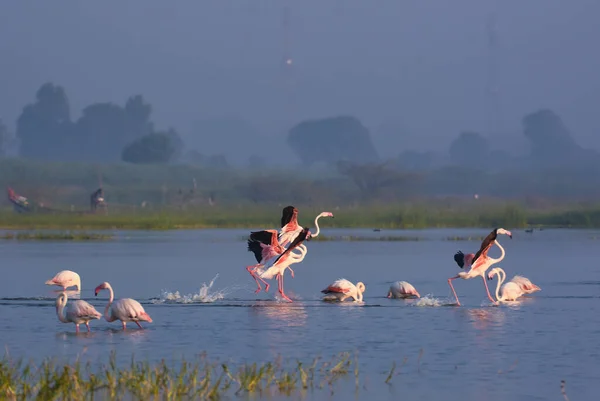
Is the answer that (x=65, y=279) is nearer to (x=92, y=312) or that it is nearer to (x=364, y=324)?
(x=92, y=312)

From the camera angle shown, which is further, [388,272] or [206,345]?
[388,272]

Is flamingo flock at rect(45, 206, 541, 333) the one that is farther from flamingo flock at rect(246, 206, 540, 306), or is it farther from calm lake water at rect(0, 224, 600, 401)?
calm lake water at rect(0, 224, 600, 401)

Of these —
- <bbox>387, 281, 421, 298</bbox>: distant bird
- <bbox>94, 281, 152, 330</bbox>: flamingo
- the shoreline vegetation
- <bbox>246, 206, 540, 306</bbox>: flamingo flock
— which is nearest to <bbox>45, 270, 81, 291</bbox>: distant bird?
<bbox>246, 206, 540, 306</bbox>: flamingo flock

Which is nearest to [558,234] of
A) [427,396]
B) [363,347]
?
[363,347]

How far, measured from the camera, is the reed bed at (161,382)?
11.9 meters

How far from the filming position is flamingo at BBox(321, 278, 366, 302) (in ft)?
72.2

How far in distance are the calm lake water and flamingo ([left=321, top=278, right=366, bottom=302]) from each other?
1.03ft

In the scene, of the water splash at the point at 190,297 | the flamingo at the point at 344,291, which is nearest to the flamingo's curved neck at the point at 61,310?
the water splash at the point at 190,297

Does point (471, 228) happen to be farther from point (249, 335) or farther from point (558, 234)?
point (249, 335)

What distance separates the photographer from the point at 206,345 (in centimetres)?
1630

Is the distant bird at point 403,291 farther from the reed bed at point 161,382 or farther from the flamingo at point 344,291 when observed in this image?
the reed bed at point 161,382

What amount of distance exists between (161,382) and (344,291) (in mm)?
9901

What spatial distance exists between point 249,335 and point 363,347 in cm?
191

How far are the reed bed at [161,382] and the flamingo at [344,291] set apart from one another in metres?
7.92
